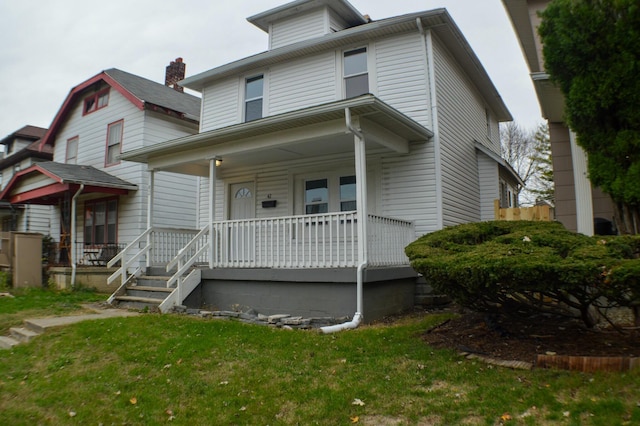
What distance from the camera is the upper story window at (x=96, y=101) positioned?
51.2ft

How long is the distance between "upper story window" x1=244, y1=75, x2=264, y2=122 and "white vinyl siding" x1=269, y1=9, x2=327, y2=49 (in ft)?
3.90

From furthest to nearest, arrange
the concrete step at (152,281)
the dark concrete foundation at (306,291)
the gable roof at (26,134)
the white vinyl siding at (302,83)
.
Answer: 1. the gable roof at (26,134)
2. the white vinyl siding at (302,83)
3. the concrete step at (152,281)
4. the dark concrete foundation at (306,291)

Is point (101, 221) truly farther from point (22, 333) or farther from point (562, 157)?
point (562, 157)

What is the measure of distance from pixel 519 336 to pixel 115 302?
25.7 feet

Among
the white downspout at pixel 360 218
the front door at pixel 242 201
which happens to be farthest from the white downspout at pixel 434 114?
the front door at pixel 242 201

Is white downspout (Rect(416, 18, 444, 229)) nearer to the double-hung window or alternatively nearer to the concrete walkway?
the double-hung window

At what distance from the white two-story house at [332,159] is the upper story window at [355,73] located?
1.3 inches

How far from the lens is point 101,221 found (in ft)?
49.1

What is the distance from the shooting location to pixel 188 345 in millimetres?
5516

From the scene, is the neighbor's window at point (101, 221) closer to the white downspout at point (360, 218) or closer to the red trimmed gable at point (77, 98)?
the red trimmed gable at point (77, 98)

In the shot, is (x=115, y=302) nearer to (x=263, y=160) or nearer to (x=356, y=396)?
(x=263, y=160)

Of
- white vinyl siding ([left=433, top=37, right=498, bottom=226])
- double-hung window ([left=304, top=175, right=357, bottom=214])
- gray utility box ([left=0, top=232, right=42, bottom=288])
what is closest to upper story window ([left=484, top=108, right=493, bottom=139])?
white vinyl siding ([left=433, top=37, right=498, bottom=226])

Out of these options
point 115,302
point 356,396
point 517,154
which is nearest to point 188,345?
point 356,396

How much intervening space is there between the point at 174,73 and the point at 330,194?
12.3m
